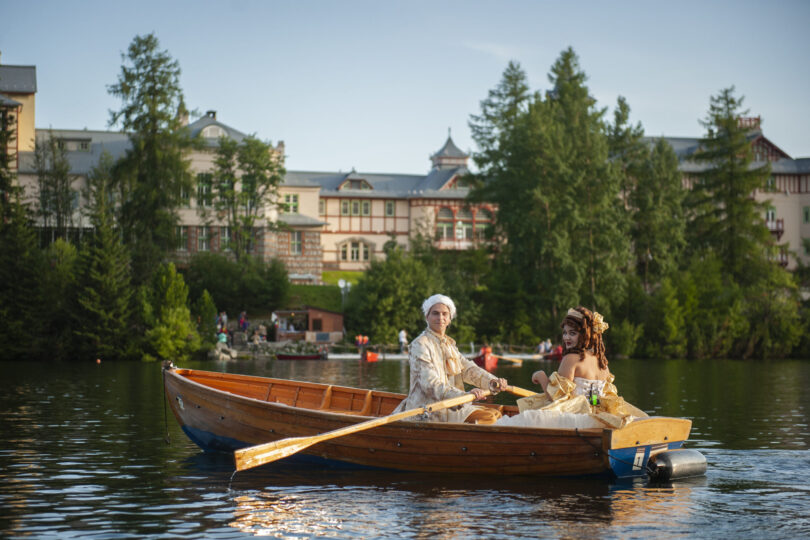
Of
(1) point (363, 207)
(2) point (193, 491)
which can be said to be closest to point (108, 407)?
(2) point (193, 491)

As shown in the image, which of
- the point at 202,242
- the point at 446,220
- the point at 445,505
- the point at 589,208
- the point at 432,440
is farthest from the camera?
the point at 446,220

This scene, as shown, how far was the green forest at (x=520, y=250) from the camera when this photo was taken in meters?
50.8

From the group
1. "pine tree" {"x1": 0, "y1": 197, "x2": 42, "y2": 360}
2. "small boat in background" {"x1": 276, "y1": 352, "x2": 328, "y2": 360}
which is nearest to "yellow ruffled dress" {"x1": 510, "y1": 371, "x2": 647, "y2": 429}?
"small boat in background" {"x1": 276, "y1": 352, "x2": 328, "y2": 360}

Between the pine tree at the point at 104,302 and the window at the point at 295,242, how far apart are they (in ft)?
73.9

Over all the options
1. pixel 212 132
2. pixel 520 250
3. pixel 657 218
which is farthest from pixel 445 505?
pixel 212 132

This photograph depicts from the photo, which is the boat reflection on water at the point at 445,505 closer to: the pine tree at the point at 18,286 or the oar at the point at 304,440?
the oar at the point at 304,440

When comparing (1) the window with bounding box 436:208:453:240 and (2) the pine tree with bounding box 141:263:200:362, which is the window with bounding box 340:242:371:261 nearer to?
(1) the window with bounding box 436:208:453:240

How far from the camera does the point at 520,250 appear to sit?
2237 inches

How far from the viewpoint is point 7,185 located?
5538 centimetres

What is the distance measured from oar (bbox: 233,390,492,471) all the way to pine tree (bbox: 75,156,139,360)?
37.6m

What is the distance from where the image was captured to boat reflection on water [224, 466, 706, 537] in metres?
10.2

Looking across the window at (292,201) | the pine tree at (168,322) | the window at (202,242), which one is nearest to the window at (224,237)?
the window at (202,242)

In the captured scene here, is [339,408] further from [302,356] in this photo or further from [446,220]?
[446,220]

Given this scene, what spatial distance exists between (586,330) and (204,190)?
182 feet
